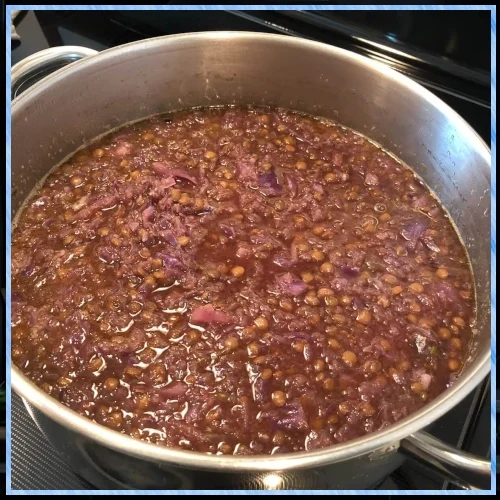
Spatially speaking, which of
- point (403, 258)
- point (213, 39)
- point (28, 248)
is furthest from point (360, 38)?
point (28, 248)

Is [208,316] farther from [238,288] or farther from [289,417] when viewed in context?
[289,417]

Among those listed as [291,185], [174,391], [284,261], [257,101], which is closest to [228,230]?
[284,261]

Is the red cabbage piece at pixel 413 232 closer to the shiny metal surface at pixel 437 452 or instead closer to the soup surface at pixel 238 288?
the soup surface at pixel 238 288

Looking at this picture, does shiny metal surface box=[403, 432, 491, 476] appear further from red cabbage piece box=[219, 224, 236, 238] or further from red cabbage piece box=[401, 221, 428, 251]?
red cabbage piece box=[219, 224, 236, 238]

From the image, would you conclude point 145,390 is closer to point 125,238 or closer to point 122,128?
point 125,238

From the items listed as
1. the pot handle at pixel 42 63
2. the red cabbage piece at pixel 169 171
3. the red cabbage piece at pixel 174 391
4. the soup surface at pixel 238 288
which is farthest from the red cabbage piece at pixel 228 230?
the pot handle at pixel 42 63

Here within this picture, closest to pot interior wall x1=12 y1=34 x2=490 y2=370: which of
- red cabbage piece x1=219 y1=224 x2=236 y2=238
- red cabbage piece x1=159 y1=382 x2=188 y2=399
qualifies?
red cabbage piece x1=219 y1=224 x2=236 y2=238
